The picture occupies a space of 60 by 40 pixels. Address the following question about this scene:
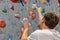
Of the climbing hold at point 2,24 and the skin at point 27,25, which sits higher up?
the skin at point 27,25

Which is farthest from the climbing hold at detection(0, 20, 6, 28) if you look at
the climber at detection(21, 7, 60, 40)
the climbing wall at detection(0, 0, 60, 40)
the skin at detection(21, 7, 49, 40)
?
the climber at detection(21, 7, 60, 40)

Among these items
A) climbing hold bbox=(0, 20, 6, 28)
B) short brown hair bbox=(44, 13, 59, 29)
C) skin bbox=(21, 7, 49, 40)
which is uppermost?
short brown hair bbox=(44, 13, 59, 29)

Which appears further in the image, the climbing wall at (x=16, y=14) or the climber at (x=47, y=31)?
the climbing wall at (x=16, y=14)

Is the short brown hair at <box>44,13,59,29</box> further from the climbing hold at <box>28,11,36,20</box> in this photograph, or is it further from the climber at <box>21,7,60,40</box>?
the climbing hold at <box>28,11,36,20</box>

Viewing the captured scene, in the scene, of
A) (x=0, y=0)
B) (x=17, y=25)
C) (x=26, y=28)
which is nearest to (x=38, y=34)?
(x=26, y=28)

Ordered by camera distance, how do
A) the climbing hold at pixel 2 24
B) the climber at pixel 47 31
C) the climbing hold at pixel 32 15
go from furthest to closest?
the climbing hold at pixel 32 15 → the climbing hold at pixel 2 24 → the climber at pixel 47 31

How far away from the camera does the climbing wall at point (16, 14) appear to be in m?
2.29

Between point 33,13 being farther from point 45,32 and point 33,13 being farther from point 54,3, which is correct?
point 45,32

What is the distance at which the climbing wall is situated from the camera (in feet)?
7.52

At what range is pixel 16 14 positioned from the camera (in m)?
2.33

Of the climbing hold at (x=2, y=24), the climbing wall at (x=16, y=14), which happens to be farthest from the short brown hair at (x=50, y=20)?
the climbing hold at (x=2, y=24)

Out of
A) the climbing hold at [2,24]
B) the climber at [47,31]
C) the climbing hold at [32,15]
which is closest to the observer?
the climber at [47,31]

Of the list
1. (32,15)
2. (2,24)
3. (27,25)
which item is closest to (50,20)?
(27,25)

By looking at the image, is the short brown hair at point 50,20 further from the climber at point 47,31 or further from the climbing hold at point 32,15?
the climbing hold at point 32,15
